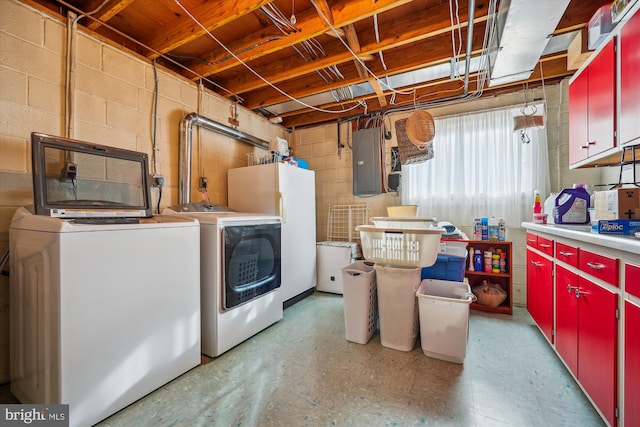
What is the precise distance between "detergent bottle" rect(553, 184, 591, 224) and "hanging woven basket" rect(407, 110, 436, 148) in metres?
1.10

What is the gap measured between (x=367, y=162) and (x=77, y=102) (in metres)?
2.99

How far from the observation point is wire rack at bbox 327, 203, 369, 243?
12.1 ft

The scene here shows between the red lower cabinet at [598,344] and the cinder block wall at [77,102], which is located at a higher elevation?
the cinder block wall at [77,102]

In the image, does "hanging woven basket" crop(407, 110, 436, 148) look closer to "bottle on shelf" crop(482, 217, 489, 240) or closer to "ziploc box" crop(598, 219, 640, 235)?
"bottle on shelf" crop(482, 217, 489, 240)

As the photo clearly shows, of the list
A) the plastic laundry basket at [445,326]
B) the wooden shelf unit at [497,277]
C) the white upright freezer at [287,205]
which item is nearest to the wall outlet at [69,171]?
the white upright freezer at [287,205]

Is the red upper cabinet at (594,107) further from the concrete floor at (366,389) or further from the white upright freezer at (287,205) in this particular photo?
the white upright freezer at (287,205)

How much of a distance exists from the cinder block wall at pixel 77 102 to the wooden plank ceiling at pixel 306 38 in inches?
6.2

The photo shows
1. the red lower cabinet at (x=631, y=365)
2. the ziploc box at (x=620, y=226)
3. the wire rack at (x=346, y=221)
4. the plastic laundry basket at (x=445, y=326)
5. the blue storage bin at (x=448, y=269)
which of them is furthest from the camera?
the wire rack at (x=346, y=221)

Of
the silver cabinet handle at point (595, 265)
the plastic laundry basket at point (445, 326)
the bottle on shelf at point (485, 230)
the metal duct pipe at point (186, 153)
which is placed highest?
the metal duct pipe at point (186, 153)

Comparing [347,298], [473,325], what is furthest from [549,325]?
[347,298]

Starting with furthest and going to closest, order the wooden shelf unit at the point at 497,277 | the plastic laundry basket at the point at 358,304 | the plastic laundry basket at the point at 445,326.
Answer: the wooden shelf unit at the point at 497,277 → the plastic laundry basket at the point at 358,304 → the plastic laundry basket at the point at 445,326

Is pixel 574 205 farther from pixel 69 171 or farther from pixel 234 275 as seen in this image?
pixel 69 171

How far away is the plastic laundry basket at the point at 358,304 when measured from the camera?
205cm

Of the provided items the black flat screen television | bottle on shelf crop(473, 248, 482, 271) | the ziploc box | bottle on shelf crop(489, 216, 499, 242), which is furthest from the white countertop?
the black flat screen television
